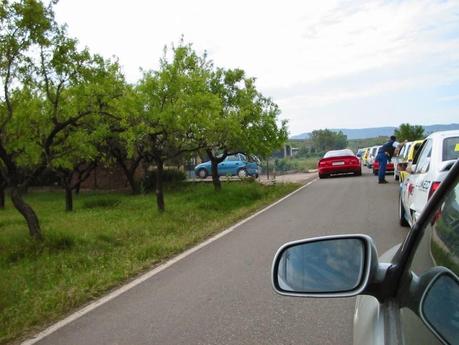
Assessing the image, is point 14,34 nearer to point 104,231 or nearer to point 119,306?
point 104,231

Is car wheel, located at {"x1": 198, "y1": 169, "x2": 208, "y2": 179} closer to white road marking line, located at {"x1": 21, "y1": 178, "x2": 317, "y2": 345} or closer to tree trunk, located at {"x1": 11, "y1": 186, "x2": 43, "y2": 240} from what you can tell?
white road marking line, located at {"x1": 21, "y1": 178, "x2": 317, "y2": 345}

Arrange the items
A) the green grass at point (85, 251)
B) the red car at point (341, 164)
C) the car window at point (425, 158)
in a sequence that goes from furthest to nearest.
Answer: the red car at point (341, 164)
the car window at point (425, 158)
the green grass at point (85, 251)

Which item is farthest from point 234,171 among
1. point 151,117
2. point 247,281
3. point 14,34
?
point 247,281

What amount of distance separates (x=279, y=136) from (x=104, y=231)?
13.2m

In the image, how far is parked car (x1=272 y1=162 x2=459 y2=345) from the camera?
1.60 metres

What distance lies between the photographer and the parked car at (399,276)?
1599 millimetres

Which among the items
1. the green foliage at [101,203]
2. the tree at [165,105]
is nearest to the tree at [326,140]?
the green foliage at [101,203]

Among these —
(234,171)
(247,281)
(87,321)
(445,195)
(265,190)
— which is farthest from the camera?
(234,171)

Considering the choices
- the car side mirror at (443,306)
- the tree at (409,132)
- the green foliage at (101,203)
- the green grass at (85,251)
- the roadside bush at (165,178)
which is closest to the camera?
the car side mirror at (443,306)

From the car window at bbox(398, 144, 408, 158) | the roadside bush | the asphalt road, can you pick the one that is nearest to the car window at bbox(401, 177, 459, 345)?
the asphalt road

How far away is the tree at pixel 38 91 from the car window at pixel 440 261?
9.65 metres

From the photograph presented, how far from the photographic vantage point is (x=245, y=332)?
4.94m

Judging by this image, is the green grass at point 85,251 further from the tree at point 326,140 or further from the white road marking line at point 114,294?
the tree at point 326,140

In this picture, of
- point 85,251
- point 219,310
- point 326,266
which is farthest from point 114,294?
point 326,266
